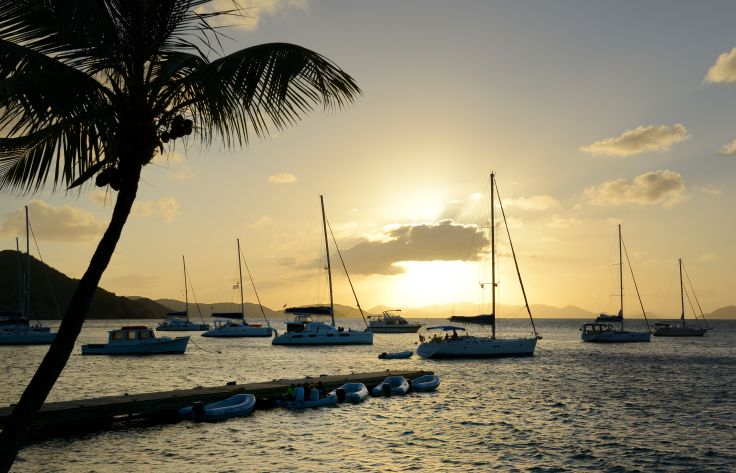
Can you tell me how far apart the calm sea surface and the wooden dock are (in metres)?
1.19

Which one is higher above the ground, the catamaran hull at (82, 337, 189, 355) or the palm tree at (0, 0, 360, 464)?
the palm tree at (0, 0, 360, 464)

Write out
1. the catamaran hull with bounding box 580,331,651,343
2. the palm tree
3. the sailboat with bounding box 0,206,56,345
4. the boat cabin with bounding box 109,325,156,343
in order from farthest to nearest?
the catamaran hull with bounding box 580,331,651,343
the sailboat with bounding box 0,206,56,345
the boat cabin with bounding box 109,325,156,343
the palm tree

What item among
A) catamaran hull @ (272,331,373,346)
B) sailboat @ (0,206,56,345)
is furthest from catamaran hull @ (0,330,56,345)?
catamaran hull @ (272,331,373,346)

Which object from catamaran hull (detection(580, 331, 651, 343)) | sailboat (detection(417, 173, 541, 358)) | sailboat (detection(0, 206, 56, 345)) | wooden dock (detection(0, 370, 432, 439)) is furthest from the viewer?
catamaran hull (detection(580, 331, 651, 343))

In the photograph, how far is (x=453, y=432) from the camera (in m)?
32.4

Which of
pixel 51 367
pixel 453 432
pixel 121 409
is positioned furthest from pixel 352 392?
pixel 51 367

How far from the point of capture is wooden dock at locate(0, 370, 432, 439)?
97.5 ft

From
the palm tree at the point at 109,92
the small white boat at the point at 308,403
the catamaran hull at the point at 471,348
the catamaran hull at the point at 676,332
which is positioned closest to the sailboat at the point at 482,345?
the catamaran hull at the point at 471,348

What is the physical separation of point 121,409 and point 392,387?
20.3 metres

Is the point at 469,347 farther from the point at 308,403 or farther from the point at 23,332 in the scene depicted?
the point at 23,332

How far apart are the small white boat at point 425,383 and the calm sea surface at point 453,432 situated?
1.26 meters

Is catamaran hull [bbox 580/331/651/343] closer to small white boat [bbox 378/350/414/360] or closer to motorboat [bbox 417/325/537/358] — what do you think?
motorboat [bbox 417/325/537/358]

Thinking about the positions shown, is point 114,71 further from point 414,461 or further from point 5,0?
point 414,461

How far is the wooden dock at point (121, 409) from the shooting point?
97.5 ft
